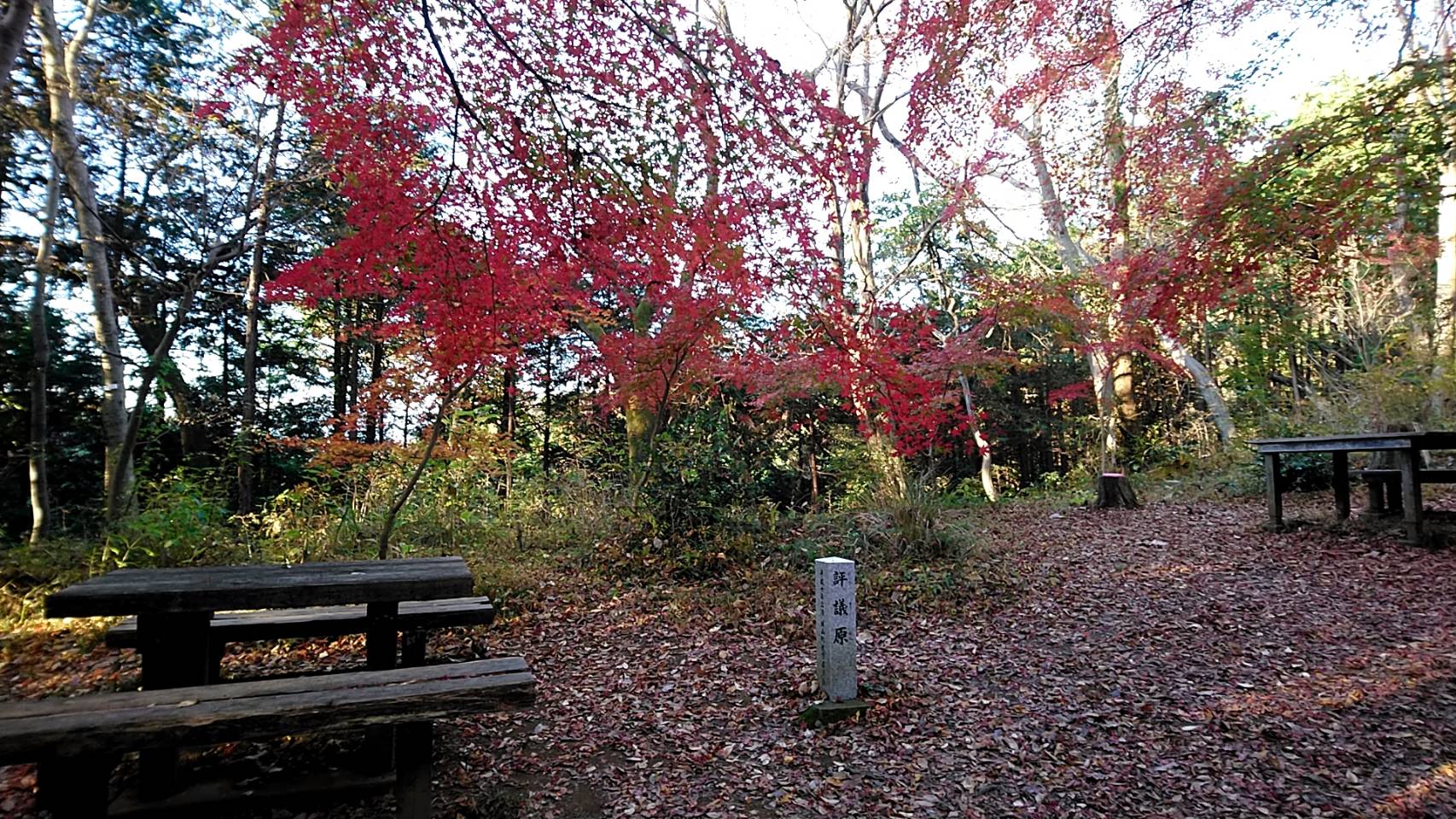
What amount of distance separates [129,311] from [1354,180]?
12.7m

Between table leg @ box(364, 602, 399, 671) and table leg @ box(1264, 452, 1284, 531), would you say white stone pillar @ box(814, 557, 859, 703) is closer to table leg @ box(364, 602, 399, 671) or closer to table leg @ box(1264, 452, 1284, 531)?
table leg @ box(364, 602, 399, 671)

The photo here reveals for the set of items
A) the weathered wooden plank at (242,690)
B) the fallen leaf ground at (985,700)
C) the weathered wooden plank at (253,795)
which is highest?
the weathered wooden plank at (242,690)

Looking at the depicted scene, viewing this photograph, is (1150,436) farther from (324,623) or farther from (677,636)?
(324,623)

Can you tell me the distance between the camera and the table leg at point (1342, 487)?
6824 millimetres

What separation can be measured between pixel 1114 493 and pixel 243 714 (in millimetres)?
10761

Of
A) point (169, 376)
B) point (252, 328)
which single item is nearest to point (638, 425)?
point (252, 328)

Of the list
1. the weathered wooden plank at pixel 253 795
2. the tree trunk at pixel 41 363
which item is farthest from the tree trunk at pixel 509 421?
the weathered wooden plank at pixel 253 795

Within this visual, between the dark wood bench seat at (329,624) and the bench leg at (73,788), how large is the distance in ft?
2.68

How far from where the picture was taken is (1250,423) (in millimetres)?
11781

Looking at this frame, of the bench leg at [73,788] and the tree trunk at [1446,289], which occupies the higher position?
the tree trunk at [1446,289]

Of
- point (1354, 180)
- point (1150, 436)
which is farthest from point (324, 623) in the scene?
point (1150, 436)

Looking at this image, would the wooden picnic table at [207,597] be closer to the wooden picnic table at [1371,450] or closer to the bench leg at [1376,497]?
the wooden picnic table at [1371,450]

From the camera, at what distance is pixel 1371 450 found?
5.95m

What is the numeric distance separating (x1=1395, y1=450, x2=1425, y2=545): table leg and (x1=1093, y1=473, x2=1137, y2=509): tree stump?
3.83 meters
